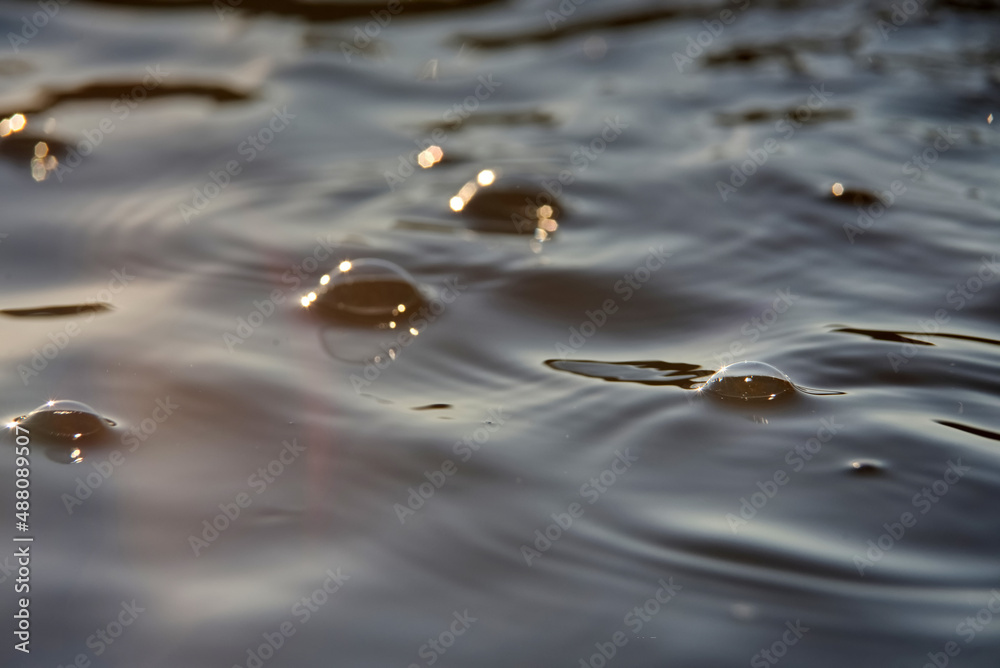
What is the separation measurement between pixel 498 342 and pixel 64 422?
1000 millimetres

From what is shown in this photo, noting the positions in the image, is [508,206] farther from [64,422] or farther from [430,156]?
[64,422]

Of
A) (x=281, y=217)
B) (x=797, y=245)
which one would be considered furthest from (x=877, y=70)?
(x=281, y=217)

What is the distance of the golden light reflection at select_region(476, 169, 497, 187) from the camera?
3189mm

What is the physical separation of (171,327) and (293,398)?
1.44 ft

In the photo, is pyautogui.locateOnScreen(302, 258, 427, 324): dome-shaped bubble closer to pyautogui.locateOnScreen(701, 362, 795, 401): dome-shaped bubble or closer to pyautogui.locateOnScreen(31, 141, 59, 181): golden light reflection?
pyautogui.locateOnScreen(701, 362, 795, 401): dome-shaped bubble

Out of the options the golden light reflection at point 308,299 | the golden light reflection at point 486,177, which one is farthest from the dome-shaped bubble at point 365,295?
the golden light reflection at point 486,177

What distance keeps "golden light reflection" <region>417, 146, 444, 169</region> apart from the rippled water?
31 millimetres

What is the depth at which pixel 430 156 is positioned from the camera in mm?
3408

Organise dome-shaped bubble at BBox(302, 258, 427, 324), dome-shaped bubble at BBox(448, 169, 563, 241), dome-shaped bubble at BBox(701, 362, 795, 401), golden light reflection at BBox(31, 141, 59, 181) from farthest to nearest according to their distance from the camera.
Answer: golden light reflection at BBox(31, 141, 59, 181) < dome-shaped bubble at BBox(448, 169, 563, 241) < dome-shaped bubble at BBox(302, 258, 427, 324) < dome-shaped bubble at BBox(701, 362, 795, 401)

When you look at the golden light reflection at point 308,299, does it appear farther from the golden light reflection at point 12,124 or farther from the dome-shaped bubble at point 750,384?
the golden light reflection at point 12,124

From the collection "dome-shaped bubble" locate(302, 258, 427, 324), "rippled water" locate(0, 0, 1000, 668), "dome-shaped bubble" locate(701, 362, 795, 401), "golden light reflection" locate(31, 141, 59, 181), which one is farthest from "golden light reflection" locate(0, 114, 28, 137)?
"dome-shaped bubble" locate(701, 362, 795, 401)

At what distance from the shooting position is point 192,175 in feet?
10.5

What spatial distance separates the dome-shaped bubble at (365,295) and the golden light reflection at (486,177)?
0.66 metres

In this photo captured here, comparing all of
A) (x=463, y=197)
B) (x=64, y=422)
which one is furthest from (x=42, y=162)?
(x=64, y=422)
